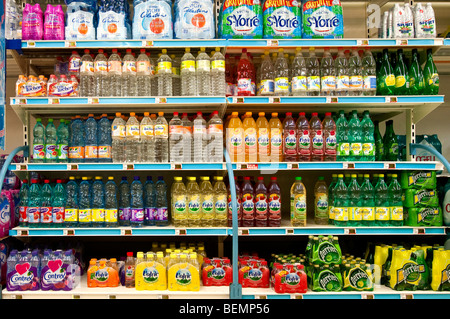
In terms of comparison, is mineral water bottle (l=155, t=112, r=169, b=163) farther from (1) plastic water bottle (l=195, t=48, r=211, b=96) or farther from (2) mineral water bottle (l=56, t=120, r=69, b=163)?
(2) mineral water bottle (l=56, t=120, r=69, b=163)

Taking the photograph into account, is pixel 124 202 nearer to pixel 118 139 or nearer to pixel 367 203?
pixel 118 139

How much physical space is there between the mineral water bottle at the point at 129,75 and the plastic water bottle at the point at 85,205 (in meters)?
0.88

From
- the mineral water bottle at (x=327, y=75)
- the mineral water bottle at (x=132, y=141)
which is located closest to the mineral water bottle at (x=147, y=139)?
the mineral water bottle at (x=132, y=141)

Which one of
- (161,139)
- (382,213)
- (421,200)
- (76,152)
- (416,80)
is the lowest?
(382,213)

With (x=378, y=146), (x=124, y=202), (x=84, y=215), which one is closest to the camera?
(x=84, y=215)

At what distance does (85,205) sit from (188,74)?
149cm

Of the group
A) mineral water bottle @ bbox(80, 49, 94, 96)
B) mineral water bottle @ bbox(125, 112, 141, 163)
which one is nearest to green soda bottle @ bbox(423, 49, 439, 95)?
mineral water bottle @ bbox(125, 112, 141, 163)

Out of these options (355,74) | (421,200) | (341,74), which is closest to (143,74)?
(341,74)

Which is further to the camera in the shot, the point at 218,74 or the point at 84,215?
the point at 218,74

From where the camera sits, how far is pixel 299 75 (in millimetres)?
3570

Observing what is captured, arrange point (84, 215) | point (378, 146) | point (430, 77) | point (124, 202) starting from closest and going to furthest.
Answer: point (84, 215) < point (430, 77) < point (124, 202) < point (378, 146)

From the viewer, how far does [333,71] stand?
141 inches

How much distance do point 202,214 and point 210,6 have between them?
1875mm

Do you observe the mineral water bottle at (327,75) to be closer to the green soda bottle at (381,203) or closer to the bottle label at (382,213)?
the green soda bottle at (381,203)
